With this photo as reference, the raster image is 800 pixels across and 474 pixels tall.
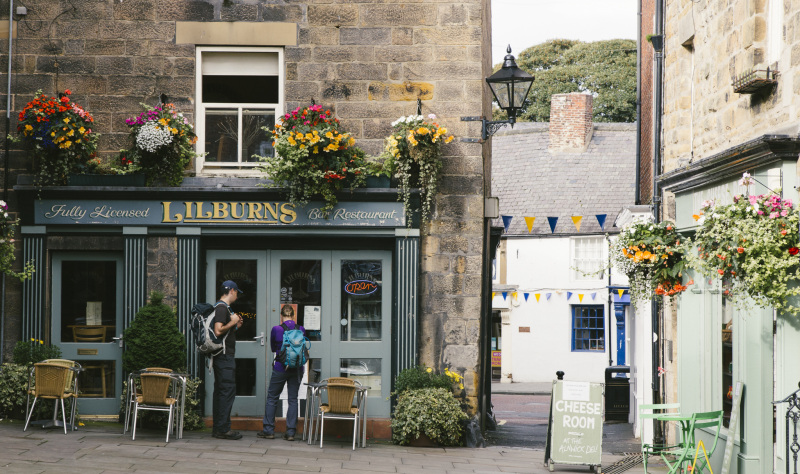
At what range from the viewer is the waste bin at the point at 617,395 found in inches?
631

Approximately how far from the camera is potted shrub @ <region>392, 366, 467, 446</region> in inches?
413

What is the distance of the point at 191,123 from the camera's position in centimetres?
1138

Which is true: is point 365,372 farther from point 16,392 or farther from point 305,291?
point 16,392

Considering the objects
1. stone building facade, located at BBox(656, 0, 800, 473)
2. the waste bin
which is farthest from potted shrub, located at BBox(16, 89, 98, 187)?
the waste bin

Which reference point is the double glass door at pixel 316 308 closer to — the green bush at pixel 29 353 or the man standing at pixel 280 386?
the man standing at pixel 280 386

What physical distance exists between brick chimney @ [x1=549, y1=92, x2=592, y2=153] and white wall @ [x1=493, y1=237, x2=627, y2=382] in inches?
143

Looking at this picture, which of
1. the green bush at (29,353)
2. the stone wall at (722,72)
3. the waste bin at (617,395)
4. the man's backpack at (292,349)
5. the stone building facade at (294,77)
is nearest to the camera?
the stone wall at (722,72)

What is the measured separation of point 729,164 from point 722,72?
5.24 ft

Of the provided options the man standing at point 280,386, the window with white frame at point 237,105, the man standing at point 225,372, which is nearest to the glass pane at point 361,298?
the man standing at point 280,386

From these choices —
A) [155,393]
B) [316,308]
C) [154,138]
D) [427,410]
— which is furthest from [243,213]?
[427,410]

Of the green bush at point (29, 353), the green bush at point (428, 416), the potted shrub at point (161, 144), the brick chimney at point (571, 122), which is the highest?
the brick chimney at point (571, 122)

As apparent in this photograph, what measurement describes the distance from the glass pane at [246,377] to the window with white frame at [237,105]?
254 centimetres

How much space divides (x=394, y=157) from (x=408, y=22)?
1792mm

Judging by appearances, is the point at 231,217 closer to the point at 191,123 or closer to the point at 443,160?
the point at 191,123
